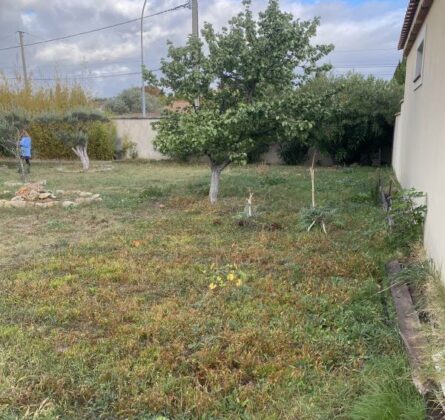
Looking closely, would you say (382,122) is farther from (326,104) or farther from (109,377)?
(109,377)

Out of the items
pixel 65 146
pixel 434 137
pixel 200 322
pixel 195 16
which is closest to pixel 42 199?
pixel 200 322

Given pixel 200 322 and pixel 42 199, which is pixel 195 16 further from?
pixel 200 322

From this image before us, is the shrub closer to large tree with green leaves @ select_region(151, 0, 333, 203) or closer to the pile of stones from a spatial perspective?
large tree with green leaves @ select_region(151, 0, 333, 203)

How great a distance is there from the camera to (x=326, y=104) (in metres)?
7.86

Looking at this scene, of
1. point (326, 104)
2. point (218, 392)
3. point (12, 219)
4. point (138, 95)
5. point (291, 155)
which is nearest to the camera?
point (218, 392)

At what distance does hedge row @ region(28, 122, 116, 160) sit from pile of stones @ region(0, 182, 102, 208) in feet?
31.5

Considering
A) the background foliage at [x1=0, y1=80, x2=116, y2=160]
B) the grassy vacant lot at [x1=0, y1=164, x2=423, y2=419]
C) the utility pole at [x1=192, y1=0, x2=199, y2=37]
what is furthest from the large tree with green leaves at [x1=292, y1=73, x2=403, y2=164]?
the grassy vacant lot at [x1=0, y1=164, x2=423, y2=419]

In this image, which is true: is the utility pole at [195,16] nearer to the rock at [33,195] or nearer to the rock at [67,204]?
the rock at [33,195]

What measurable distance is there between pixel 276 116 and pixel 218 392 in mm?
5469

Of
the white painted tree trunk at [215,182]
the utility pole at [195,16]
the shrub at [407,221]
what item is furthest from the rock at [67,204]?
the utility pole at [195,16]

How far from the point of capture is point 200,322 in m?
3.30

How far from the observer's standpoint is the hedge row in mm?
18250

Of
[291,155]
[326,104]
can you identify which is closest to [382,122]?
[291,155]

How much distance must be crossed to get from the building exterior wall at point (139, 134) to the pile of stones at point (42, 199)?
9.82 meters
